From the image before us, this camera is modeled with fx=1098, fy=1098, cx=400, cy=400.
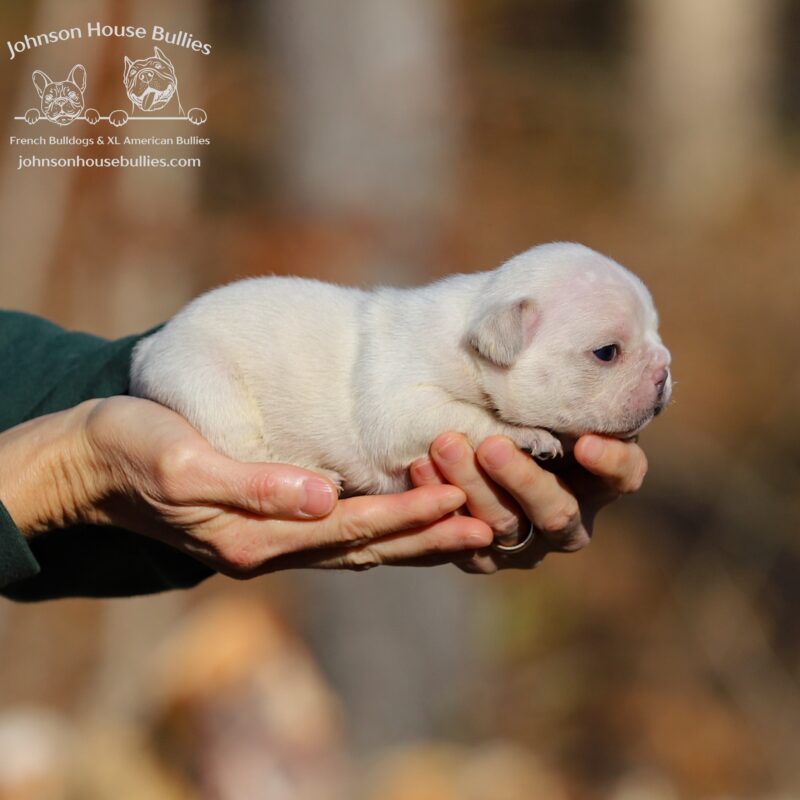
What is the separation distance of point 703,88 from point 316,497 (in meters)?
11.6

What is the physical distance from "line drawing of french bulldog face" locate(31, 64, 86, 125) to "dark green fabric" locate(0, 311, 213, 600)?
266cm

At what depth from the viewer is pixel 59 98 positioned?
649 centimetres

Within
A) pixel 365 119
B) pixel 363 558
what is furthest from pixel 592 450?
pixel 365 119

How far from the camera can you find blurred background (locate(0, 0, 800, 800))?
604 centimetres

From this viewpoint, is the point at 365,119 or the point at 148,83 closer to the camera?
the point at 148,83

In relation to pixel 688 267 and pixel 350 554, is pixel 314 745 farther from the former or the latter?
pixel 688 267

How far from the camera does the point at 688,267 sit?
10.2 metres

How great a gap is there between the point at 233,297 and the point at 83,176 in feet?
22.2

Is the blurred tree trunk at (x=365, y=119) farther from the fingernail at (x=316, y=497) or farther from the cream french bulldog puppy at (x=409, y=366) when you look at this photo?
the fingernail at (x=316, y=497)

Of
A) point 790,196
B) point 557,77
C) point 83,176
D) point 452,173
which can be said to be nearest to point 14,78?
point 83,176

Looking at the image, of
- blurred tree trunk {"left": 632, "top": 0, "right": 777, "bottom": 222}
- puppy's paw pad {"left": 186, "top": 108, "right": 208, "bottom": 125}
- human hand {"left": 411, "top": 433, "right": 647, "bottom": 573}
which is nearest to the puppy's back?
human hand {"left": 411, "top": 433, "right": 647, "bottom": 573}

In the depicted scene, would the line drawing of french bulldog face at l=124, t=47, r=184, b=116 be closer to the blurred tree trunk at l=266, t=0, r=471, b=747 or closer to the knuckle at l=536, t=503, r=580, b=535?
the blurred tree trunk at l=266, t=0, r=471, b=747

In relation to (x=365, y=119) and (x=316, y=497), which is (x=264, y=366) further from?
(x=365, y=119)

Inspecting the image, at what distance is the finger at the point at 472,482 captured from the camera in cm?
303
